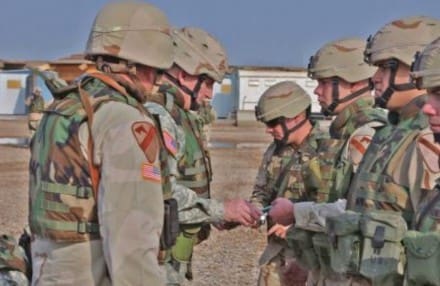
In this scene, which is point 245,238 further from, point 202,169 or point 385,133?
point 385,133

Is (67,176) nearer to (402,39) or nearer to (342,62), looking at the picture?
(402,39)

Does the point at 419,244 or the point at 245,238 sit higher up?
the point at 419,244

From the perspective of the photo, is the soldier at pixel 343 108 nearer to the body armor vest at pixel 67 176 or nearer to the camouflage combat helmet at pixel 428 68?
the camouflage combat helmet at pixel 428 68

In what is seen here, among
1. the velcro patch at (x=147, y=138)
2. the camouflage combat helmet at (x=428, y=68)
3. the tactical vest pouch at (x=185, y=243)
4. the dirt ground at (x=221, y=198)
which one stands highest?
the camouflage combat helmet at (x=428, y=68)

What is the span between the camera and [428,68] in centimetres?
405

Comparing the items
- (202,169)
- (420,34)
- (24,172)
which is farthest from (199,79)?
(24,172)

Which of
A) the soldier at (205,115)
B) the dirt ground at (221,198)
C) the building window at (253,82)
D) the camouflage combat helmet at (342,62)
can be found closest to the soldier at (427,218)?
the soldier at (205,115)

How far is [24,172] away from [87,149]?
18.6m

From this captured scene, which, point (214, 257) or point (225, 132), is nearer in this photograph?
point (214, 257)

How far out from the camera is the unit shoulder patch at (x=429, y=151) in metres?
4.10

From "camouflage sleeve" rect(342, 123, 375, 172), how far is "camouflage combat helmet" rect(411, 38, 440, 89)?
113 centimetres

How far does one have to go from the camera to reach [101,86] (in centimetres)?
388

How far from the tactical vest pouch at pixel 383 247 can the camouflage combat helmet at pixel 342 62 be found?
2655mm

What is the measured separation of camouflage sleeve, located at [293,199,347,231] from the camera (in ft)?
15.9
